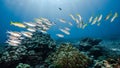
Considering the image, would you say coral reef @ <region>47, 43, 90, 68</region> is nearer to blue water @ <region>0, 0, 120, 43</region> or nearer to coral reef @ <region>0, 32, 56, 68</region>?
coral reef @ <region>0, 32, 56, 68</region>

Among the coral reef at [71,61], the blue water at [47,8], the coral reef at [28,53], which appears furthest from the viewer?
the blue water at [47,8]

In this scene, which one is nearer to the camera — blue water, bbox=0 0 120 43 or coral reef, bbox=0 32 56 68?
coral reef, bbox=0 32 56 68

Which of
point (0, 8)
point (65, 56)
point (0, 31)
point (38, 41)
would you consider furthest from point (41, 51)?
point (0, 31)

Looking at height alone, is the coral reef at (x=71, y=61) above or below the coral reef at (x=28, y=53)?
below

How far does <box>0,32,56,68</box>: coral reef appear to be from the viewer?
9.99 m

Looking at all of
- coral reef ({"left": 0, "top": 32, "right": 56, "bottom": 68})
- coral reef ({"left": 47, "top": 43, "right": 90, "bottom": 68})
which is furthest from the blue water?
coral reef ({"left": 47, "top": 43, "right": 90, "bottom": 68})

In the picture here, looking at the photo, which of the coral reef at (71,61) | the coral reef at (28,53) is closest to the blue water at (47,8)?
the coral reef at (28,53)

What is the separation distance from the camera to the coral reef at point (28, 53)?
9.99 meters

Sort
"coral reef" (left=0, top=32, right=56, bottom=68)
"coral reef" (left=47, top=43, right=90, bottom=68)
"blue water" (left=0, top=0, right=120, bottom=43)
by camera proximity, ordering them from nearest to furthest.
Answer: "coral reef" (left=47, top=43, right=90, bottom=68)
"coral reef" (left=0, top=32, right=56, bottom=68)
"blue water" (left=0, top=0, right=120, bottom=43)

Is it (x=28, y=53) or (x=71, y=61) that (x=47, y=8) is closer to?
(x=28, y=53)

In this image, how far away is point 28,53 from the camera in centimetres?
1065

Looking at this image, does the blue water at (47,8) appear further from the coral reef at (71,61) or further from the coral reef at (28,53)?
the coral reef at (71,61)

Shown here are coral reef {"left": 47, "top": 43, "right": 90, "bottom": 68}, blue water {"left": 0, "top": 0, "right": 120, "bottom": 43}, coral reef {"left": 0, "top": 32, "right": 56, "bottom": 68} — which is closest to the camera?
coral reef {"left": 47, "top": 43, "right": 90, "bottom": 68}

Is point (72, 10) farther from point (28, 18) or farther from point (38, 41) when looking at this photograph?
point (38, 41)
